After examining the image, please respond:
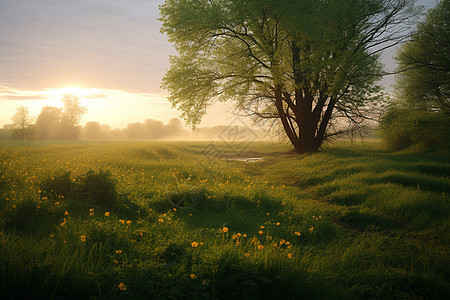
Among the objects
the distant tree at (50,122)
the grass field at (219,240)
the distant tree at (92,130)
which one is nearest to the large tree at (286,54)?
the grass field at (219,240)

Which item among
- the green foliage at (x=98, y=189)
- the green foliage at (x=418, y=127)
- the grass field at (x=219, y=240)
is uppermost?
the green foliage at (x=418, y=127)

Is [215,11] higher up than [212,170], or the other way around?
[215,11]

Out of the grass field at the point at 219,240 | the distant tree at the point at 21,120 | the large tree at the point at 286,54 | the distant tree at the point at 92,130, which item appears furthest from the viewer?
the distant tree at the point at 92,130

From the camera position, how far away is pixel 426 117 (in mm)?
15383

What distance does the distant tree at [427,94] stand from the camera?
1489 cm

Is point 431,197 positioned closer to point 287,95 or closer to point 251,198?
point 251,198

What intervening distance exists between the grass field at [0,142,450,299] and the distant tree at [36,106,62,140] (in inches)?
Answer: 2594

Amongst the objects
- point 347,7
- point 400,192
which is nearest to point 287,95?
point 347,7

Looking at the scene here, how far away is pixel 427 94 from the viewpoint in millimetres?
20156

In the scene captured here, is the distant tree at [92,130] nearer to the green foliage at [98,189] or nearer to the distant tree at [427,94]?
the green foliage at [98,189]

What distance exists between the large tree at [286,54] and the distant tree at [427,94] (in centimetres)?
209

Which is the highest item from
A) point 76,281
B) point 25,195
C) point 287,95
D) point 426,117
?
point 287,95

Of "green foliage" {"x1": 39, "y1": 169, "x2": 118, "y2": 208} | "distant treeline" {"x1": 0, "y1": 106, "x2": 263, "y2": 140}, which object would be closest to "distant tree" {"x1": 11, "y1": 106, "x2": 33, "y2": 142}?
"distant treeline" {"x1": 0, "y1": 106, "x2": 263, "y2": 140}

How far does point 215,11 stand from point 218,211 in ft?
41.2
